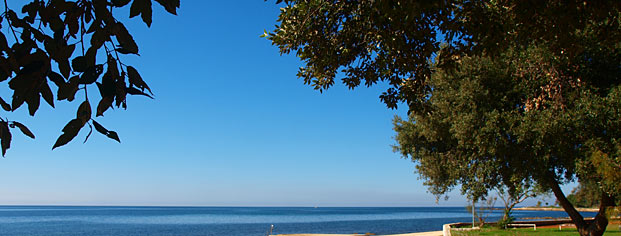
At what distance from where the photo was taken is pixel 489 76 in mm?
15562

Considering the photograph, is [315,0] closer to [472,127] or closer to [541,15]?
[541,15]

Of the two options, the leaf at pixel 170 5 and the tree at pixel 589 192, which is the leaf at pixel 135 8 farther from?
the tree at pixel 589 192

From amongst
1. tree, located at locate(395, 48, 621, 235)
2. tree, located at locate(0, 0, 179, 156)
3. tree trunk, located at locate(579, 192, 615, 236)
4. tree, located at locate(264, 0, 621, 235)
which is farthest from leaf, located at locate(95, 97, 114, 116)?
tree trunk, located at locate(579, 192, 615, 236)

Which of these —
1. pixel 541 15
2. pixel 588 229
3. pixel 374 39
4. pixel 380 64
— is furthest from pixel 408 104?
pixel 588 229

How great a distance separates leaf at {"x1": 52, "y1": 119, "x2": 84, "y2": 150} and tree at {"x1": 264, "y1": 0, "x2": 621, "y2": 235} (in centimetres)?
357

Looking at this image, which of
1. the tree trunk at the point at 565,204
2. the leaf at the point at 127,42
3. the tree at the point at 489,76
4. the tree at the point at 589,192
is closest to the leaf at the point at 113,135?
the leaf at the point at 127,42

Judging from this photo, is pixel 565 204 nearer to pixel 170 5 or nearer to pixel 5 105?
pixel 170 5

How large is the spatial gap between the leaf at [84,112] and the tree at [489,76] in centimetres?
352

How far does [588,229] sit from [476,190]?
433cm

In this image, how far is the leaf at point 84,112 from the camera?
180 centimetres

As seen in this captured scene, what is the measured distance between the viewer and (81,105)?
72.2 inches

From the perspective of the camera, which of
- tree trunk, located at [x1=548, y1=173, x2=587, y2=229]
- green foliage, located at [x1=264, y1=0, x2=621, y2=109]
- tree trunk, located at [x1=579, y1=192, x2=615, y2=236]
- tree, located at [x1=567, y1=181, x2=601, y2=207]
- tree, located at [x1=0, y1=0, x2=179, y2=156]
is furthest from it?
tree, located at [x1=567, y1=181, x2=601, y2=207]

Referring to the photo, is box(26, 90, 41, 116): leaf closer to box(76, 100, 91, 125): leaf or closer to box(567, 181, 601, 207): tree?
box(76, 100, 91, 125): leaf

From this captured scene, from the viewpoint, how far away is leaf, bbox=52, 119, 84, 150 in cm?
177
